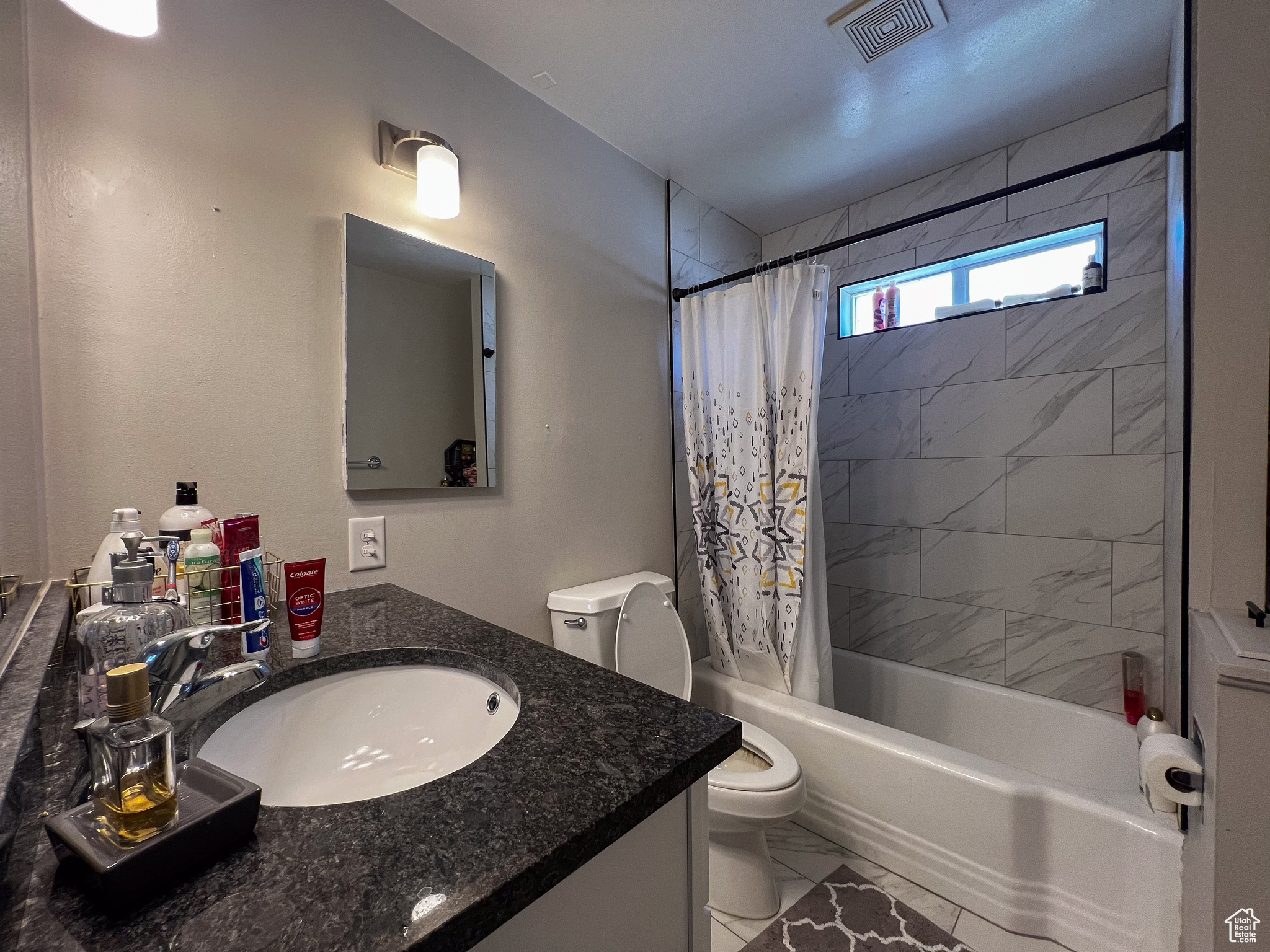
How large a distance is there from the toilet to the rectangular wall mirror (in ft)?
1.67

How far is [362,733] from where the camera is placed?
0.83 meters

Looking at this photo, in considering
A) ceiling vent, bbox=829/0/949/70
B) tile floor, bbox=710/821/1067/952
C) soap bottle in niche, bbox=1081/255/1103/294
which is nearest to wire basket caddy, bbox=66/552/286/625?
tile floor, bbox=710/821/1067/952

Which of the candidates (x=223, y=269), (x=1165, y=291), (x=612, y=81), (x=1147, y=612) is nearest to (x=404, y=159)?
(x=223, y=269)

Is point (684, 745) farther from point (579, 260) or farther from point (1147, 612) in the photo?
point (1147, 612)

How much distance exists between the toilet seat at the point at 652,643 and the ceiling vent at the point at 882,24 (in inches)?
65.9

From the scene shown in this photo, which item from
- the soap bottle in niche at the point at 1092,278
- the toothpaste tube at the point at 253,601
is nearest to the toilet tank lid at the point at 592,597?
the toothpaste tube at the point at 253,601

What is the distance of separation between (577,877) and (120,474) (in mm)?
1064

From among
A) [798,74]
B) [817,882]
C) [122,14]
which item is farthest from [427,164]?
[817,882]

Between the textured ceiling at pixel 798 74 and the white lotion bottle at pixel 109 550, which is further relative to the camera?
the textured ceiling at pixel 798 74

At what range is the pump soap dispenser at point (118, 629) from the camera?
1.95 feet

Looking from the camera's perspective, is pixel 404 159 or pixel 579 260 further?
pixel 579 260

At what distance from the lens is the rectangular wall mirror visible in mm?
1285

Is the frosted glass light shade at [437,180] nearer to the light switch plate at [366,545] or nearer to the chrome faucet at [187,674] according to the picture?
the light switch plate at [366,545]

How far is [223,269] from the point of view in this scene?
110cm
